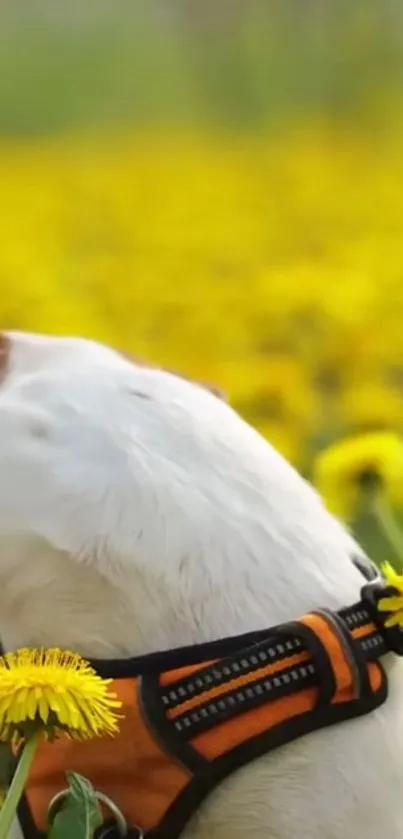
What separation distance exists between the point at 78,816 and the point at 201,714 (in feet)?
0.18

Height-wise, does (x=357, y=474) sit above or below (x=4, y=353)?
below

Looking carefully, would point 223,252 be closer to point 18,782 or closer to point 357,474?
point 357,474

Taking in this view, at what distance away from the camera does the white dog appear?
46cm

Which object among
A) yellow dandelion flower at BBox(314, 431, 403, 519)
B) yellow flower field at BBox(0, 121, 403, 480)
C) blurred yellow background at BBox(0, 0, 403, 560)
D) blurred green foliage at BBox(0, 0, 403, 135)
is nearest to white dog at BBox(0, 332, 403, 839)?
yellow dandelion flower at BBox(314, 431, 403, 519)

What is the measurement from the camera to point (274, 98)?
3.90 feet

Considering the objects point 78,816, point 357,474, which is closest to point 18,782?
point 78,816

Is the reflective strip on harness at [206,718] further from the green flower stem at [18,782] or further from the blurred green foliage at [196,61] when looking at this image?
the blurred green foliage at [196,61]

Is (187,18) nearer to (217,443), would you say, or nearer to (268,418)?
(268,418)

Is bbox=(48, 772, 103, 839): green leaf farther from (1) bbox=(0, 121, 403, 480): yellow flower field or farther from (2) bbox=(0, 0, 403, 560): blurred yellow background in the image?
(2) bbox=(0, 0, 403, 560): blurred yellow background

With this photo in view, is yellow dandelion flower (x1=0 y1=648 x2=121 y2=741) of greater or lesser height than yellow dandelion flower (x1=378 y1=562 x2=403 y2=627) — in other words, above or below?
above

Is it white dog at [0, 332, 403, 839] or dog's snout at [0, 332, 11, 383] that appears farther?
dog's snout at [0, 332, 11, 383]

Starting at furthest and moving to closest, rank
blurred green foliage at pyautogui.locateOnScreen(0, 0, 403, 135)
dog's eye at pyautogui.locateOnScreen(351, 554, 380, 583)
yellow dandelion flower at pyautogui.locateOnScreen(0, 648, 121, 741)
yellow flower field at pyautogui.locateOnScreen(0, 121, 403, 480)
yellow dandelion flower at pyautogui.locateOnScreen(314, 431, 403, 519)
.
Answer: blurred green foliage at pyautogui.locateOnScreen(0, 0, 403, 135), yellow flower field at pyautogui.locateOnScreen(0, 121, 403, 480), yellow dandelion flower at pyautogui.locateOnScreen(314, 431, 403, 519), dog's eye at pyautogui.locateOnScreen(351, 554, 380, 583), yellow dandelion flower at pyautogui.locateOnScreen(0, 648, 121, 741)

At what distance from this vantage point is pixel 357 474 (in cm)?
69

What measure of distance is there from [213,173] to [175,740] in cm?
80
